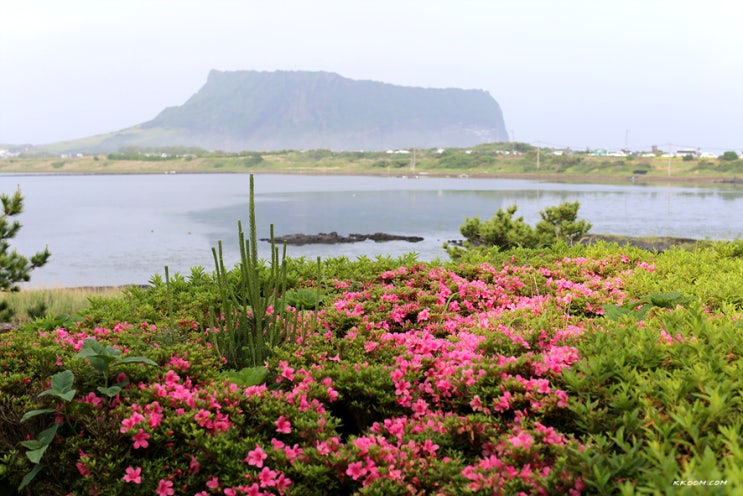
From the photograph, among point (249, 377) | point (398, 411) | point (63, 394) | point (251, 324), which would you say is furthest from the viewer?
point (251, 324)

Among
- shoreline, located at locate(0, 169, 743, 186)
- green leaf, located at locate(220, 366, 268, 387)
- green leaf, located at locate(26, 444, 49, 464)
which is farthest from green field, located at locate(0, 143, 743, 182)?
green leaf, located at locate(26, 444, 49, 464)

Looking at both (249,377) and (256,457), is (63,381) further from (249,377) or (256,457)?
(256,457)

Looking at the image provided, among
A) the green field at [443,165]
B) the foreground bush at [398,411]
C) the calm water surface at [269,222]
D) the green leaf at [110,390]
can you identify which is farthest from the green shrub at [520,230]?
the green field at [443,165]

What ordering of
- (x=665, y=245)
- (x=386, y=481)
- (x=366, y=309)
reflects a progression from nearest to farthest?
(x=386, y=481)
(x=366, y=309)
(x=665, y=245)

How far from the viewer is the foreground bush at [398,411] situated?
7.47ft

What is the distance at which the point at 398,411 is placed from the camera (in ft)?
9.59

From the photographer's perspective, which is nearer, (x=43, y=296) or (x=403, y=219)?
(x=43, y=296)

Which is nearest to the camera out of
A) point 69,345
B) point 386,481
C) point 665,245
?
point 386,481

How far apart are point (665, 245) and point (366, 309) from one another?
1912cm

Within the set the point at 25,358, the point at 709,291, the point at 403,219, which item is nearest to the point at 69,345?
the point at 25,358

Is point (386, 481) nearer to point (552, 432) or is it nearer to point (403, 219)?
point (552, 432)

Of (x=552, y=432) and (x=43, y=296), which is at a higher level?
(x=552, y=432)

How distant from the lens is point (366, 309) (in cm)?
426

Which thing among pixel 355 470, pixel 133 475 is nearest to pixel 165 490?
pixel 133 475
